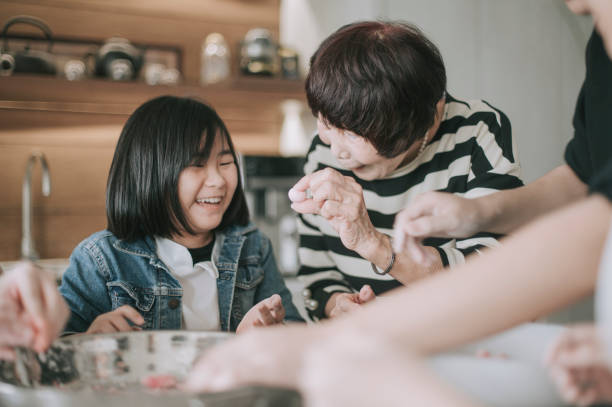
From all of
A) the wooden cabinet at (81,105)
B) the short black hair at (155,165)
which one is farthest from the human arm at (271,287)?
the wooden cabinet at (81,105)

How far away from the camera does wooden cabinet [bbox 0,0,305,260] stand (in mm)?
2434

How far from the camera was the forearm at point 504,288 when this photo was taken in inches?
17.1

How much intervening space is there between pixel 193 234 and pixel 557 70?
7.17 feet

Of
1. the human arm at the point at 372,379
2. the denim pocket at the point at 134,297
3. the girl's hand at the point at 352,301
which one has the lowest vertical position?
the denim pocket at the point at 134,297

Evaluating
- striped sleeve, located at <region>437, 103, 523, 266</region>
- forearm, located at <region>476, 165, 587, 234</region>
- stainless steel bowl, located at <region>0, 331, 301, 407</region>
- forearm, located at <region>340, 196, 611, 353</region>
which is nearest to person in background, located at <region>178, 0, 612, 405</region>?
forearm, located at <region>340, 196, 611, 353</region>

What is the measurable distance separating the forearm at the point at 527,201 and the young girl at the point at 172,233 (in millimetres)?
511

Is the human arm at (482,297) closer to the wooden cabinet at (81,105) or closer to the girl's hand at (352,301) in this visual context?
the girl's hand at (352,301)

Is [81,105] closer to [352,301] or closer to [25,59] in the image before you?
[25,59]

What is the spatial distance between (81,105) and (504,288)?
2585 mm

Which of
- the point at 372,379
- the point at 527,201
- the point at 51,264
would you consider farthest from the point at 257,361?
the point at 51,264

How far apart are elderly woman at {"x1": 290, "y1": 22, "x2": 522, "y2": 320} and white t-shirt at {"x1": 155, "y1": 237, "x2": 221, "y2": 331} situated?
0.22 m

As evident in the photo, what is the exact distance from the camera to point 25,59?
2260 mm

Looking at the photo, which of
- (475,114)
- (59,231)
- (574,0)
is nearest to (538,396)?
(574,0)

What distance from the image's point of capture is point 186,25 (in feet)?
9.36
